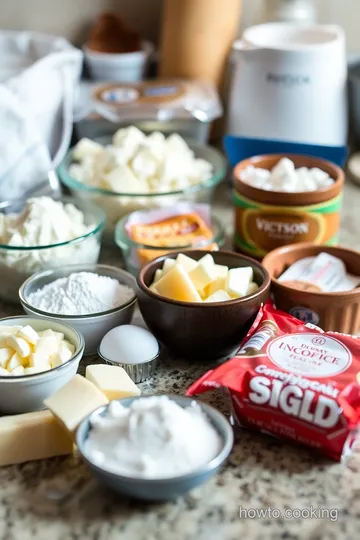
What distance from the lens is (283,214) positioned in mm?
1077

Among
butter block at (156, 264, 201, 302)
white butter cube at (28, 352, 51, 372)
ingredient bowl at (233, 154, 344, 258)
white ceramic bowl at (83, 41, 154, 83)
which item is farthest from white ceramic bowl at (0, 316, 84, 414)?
white ceramic bowl at (83, 41, 154, 83)

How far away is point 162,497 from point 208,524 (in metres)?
0.05

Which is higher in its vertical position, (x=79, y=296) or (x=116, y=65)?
(x=116, y=65)

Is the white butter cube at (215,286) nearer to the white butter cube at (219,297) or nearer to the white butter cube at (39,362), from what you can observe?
the white butter cube at (219,297)

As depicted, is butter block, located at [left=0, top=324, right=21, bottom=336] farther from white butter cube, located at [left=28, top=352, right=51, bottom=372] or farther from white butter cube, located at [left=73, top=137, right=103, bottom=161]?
white butter cube, located at [left=73, top=137, right=103, bottom=161]

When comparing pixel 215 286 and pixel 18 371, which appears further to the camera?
pixel 215 286

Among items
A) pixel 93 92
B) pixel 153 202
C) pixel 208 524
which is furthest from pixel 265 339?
pixel 93 92

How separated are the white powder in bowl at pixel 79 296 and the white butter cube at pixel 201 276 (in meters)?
0.09

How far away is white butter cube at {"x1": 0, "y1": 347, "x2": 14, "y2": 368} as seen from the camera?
82 cm

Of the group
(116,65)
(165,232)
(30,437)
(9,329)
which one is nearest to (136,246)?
(165,232)

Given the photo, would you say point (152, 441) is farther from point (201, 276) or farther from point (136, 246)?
point (136, 246)

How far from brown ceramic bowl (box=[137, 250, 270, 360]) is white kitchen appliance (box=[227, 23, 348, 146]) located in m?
0.50

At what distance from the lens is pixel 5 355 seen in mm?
823

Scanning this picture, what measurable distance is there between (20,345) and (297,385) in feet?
0.96
